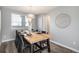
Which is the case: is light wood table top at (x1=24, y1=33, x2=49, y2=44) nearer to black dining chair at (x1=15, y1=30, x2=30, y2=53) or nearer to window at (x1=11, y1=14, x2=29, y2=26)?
black dining chair at (x1=15, y1=30, x2=30, y2=53)

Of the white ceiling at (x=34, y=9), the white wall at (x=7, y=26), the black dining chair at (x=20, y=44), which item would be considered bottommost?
the black dining chair at (x=20, y=44)

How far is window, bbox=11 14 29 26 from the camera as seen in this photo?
1303 mm

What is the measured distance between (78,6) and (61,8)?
0.99ft

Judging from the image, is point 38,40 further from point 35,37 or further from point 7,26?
point 7,26

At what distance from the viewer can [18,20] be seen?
1338mm

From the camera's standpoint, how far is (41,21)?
1417mm

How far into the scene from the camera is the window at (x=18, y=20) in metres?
A: 1.30

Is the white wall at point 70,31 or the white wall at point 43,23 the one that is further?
the white wall at point 43,23

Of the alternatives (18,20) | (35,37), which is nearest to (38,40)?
(35,37)

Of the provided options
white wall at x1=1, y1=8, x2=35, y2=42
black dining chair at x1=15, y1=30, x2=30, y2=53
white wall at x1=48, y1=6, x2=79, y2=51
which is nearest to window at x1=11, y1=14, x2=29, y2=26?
white wall at x1=1, y1=8, x2=35, y2=42

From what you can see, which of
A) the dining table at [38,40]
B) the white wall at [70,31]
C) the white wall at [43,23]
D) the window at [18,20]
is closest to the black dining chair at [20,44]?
the dining table at [38,40]

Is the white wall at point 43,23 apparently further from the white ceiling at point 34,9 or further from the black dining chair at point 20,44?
the black dining chair at point 20,44
